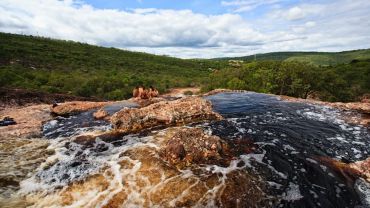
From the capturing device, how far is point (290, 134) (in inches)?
455

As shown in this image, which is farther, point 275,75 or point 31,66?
point 31,66

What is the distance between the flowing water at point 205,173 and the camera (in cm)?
720

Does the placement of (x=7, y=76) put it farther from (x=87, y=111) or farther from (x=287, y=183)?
(x=287, y=183)

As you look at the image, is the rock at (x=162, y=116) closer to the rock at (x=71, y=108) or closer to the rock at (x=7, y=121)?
the rock at (x=71, y=108)

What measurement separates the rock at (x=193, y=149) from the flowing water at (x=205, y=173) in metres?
0.35

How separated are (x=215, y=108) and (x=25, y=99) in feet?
42.3

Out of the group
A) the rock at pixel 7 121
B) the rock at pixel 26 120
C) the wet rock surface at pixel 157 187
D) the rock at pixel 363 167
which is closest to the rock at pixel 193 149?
the wet rock surface at pixel 157 187

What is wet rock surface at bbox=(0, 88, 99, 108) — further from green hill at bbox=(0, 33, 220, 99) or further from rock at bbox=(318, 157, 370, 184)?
rock at bbox=(318, 157, 370, 184)

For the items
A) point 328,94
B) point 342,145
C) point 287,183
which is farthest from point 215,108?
point 328,94

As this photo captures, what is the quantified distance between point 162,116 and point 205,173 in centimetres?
520

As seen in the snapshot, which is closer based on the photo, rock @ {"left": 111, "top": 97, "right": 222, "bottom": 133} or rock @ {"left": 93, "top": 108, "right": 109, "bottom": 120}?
rock @ {"left": 111, "top": 97, "right": 222, "bottom": 133}

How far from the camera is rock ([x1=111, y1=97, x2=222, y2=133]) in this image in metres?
12.3

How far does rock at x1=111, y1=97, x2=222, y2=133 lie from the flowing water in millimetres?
772

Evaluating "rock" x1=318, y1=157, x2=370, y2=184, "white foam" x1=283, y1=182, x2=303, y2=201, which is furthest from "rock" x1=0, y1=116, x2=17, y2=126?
"rock" x1=318, y1=157, x2=370, y2=184
